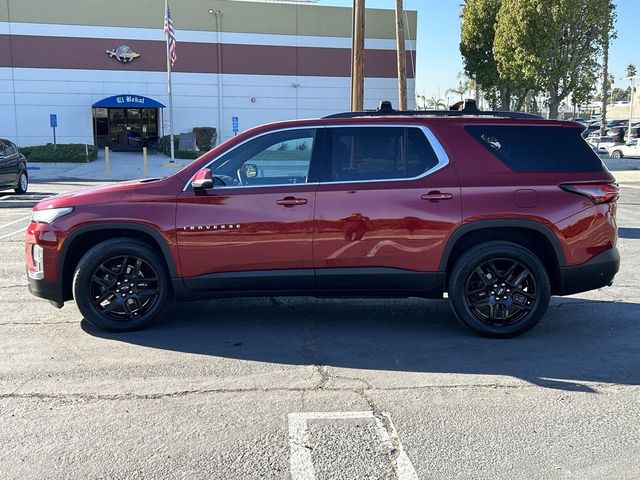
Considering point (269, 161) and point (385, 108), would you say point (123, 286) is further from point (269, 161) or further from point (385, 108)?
point (385, 108)

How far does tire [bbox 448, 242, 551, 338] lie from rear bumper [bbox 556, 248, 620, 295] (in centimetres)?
18

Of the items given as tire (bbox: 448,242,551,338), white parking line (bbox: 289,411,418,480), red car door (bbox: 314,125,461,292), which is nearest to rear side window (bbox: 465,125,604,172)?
red car door (bbox: 314,125,461,292)

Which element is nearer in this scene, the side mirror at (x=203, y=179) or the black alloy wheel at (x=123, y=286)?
the side mirror at (x=203, y=179)

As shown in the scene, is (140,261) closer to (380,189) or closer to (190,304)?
(190,304)

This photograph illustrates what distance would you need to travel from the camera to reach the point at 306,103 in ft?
123

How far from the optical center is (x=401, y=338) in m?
5.18

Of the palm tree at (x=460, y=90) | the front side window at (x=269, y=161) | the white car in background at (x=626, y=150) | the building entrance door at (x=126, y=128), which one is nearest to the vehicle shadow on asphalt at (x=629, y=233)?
the front side window at (x=269, y=161)

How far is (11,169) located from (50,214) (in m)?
12.7

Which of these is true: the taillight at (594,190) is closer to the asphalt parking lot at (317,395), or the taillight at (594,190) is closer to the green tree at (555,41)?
the asphalt parking lot at (317,395)

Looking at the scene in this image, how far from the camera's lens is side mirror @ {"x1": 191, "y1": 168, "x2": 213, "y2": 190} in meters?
4.87

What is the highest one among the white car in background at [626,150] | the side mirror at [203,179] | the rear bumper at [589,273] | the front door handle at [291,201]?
the white car in background at [626,150]

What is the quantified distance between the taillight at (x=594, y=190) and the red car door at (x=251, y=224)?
218 centimetres

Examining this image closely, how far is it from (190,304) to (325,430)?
10.3ft

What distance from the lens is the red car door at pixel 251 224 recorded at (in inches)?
196
